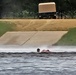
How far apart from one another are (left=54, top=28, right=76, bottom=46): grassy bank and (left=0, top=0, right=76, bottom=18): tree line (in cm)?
2413

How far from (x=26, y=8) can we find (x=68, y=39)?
33.5m

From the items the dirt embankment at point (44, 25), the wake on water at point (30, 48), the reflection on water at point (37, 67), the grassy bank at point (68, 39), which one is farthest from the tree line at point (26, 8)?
the reflection on water at point (37, 67)

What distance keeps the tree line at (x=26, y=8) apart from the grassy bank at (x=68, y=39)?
2413 cm

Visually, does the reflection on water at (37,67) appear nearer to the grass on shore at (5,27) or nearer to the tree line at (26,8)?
the grass on shore at (5,27)

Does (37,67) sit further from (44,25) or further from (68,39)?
(44,25)

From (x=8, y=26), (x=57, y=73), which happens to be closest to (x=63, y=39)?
(x=8, y=26)

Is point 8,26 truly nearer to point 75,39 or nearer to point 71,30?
point 71,30

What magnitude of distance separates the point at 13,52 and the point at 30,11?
3569cm

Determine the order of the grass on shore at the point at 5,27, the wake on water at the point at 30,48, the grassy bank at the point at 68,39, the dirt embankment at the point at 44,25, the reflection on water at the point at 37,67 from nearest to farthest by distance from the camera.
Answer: the reflection on water at the point at 37,67, the wake on water at the point at 30,48, the grassy bank at the point at 68,39, the grass on shore at the point at 5,27, the dirt embankment at the point at 44,25

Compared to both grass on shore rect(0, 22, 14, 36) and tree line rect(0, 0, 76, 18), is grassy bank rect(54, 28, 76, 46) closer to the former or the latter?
grass on shore rect(0, 22, 14, 36)

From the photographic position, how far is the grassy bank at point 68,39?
1147 inches

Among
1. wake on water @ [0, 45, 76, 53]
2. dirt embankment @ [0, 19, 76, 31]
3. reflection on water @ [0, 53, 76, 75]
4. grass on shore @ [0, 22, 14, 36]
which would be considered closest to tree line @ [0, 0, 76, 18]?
dirt embankment @ [0, 19, 76, 31]

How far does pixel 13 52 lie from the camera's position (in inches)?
1012

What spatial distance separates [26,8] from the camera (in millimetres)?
63281
